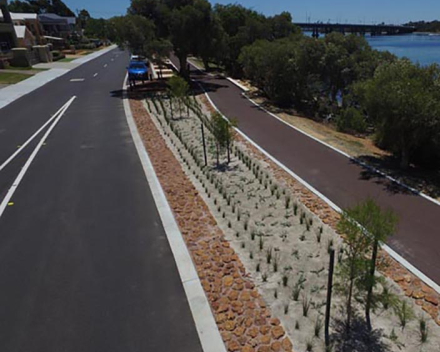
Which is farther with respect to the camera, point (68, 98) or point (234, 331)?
point (68, 98)

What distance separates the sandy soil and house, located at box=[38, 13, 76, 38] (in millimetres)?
97532

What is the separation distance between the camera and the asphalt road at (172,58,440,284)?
7.14 m

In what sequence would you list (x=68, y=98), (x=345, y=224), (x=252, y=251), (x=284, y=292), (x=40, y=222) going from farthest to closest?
1. (x=68, y=98)
2. (x=40, y=222)
3. (x=252, y=251)
4. (x=284, y=292)
5. (x=345, y=224)

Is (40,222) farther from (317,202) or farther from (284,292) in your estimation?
(317,202)

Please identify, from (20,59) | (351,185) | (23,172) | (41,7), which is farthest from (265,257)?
(41,7)

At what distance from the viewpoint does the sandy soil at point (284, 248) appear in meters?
5.00

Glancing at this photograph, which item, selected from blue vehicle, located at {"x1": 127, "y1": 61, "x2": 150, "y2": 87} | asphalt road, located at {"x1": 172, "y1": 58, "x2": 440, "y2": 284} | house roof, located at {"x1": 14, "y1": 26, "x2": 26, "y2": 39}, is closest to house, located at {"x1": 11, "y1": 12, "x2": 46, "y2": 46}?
house roof, located at {"x1": 14, "y1": 26, "x2": 26, "y2": 39}

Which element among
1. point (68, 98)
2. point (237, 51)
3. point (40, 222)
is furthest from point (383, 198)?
point (237, 51)

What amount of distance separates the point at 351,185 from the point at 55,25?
10472cm

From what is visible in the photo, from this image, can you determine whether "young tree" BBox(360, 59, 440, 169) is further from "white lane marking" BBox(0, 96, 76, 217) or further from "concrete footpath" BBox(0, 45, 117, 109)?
"concrete footpath" BBox(0, 45, 117, 109)

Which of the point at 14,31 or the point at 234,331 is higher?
the point at 14,31

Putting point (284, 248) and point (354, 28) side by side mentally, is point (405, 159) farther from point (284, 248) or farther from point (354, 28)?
point (354, 28)

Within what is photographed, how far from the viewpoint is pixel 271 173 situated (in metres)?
11.2

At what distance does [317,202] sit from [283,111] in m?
13.2
